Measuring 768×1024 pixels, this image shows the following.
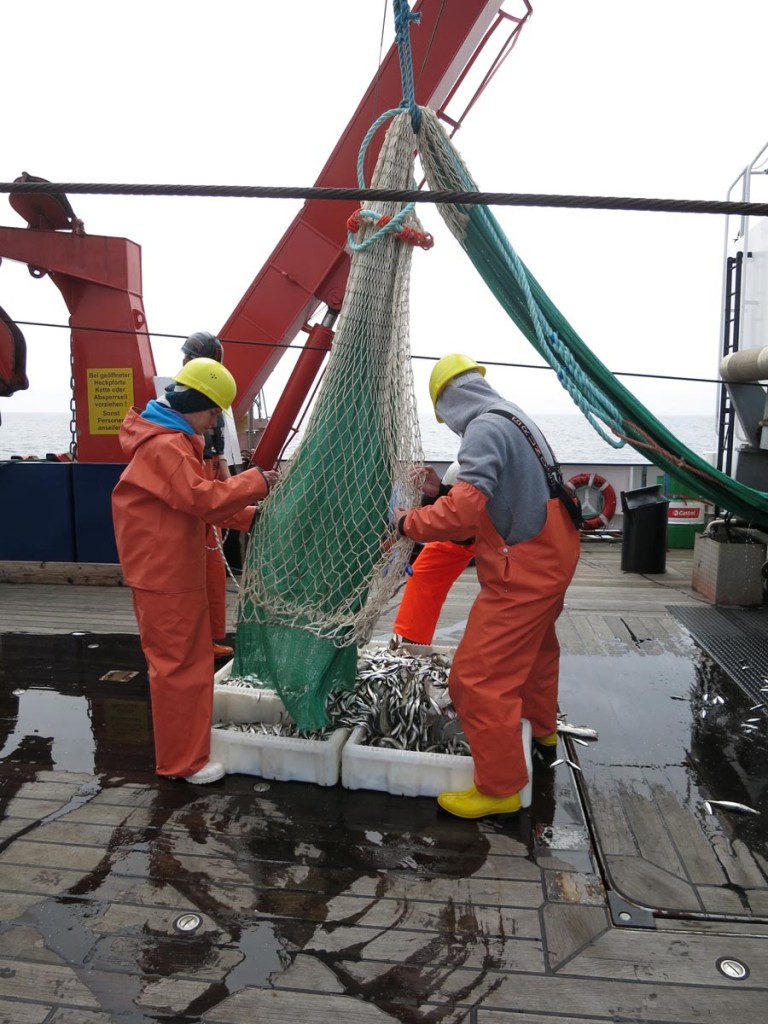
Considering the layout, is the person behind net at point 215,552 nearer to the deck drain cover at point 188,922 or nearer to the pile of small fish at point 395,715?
the pile of small fish at point 395,715

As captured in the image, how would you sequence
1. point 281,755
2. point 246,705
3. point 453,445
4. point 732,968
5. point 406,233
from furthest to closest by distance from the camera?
point 453,445 → point 246,705 → point 281,755 → point 406,233 → point 732,968

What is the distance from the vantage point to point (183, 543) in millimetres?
2781

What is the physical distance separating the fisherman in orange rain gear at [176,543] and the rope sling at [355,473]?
0.76 feet

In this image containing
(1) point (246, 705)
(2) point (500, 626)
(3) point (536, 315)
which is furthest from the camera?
(1) point (246, 705)

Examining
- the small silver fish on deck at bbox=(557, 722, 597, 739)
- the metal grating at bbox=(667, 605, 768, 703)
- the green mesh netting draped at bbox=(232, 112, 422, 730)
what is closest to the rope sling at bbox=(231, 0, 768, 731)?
the green mesh netting draped at bbox=(232, 112, 422, 730)

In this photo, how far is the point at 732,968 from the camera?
1.90 meters

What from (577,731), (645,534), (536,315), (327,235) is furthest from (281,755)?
(645,534)

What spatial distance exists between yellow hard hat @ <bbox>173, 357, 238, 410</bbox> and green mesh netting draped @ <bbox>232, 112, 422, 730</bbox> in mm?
376

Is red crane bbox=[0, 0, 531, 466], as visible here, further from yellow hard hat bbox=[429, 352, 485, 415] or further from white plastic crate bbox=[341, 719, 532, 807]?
white plastic crate bbox=[341, 719, 532, 807]

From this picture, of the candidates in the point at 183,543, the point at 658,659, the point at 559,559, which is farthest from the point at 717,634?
the point at 183,543

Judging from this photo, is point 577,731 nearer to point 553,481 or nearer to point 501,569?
point 501,569

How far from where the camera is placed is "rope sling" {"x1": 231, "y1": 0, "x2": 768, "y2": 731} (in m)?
2.75

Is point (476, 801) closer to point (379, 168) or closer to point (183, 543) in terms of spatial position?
point (183, 543)

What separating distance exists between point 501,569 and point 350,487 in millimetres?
649
